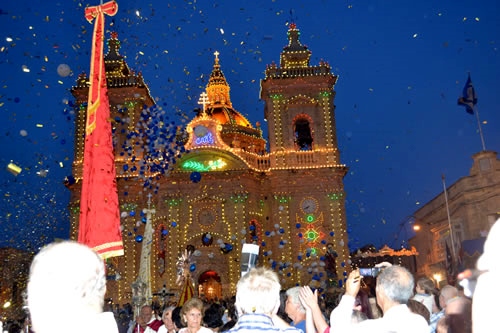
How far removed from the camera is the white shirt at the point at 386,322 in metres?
3.93

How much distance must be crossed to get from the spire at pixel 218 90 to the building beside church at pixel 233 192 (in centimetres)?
1258

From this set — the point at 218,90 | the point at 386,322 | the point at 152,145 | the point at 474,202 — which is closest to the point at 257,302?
the point at 386,322

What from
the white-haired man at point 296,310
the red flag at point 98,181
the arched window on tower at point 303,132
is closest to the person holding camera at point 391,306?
the white-haired man at point 296,310

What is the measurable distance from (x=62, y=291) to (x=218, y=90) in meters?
47.4

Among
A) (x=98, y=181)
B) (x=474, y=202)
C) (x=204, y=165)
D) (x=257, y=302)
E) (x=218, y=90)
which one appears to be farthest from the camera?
(x=218, y=90)

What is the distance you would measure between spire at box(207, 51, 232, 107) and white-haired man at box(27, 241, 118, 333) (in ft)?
148

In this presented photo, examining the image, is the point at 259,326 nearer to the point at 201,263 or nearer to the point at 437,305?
the point at 437,305

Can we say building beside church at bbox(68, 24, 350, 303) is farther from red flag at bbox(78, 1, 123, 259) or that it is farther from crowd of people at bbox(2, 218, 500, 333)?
crowd of people at bbox(2, 218, 500, 333)

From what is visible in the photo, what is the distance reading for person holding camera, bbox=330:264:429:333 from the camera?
406 cm

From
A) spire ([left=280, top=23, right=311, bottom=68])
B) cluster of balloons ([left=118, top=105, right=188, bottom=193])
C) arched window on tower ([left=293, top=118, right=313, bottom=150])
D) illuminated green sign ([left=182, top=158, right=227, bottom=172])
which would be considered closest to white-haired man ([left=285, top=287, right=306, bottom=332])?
cluster of balloons ([left=118, top=105, right=188, bottom=193])

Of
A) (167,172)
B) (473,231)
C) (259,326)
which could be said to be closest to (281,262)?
(167,172)

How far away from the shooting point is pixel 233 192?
32.8 meters

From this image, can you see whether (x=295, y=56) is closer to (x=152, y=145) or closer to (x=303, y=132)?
(x=303, y=132)

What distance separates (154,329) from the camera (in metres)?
9.07
